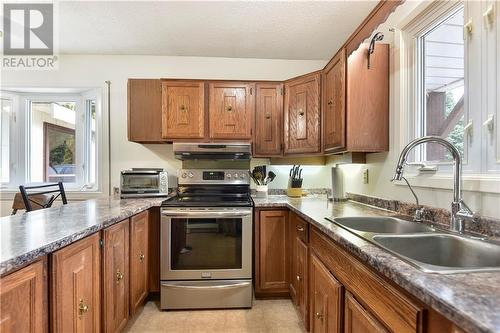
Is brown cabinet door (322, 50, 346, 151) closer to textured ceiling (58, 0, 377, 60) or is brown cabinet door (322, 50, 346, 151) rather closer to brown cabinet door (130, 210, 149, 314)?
textured ceiling (58, 0, 377, 60)

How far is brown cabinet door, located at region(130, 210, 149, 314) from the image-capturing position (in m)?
1.84

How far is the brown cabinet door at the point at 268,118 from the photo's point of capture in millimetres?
2645

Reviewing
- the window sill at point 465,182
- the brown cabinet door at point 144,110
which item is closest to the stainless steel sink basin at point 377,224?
the window sill at point 465,182

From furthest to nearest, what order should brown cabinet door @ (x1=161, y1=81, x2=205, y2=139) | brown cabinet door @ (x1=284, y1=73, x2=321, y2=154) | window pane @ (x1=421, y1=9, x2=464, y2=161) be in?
brown cabinet door @ (x1=161, y1=81, x2=205, y2=139) < brown cabinet door @ (x1=284, y1=73, x2=321, y2=154) < window pane @ (x1=421, y1=9, x2=464, y2=161)

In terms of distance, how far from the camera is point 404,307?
715mm

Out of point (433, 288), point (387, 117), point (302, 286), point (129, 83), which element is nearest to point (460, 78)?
point (387, 117)

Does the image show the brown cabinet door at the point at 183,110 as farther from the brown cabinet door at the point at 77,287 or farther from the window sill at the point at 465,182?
the window sill at the point at 465,182

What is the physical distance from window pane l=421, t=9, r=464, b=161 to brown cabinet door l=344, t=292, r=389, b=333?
95 cm

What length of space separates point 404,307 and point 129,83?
2.77m

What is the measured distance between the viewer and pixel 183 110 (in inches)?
102

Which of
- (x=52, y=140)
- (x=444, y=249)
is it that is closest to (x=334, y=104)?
(x=444, y=249)

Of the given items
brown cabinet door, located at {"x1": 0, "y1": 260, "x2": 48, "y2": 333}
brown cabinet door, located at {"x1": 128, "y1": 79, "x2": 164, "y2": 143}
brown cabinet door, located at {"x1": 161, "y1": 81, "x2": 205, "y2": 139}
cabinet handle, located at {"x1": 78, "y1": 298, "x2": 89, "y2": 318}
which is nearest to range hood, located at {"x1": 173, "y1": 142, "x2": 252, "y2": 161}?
brown cabinet door, located at {"x1": 161, "y1": 81, "x2": 205, "y2": 139}

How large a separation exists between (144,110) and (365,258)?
95.7 inches

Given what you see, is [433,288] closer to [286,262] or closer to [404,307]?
[404,307]
